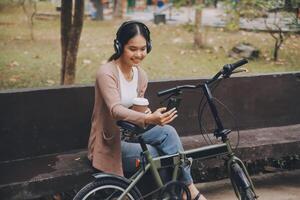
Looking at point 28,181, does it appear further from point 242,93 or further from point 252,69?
point 252,69

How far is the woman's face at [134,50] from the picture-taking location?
327 centimetres

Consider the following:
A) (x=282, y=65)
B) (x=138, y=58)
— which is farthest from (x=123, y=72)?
(x=282, y=65)

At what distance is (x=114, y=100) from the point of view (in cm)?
316

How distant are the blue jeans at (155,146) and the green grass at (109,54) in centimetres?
400

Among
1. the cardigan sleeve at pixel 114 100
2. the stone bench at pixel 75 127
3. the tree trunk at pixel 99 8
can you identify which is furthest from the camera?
the tree trunk at pixel 99 8

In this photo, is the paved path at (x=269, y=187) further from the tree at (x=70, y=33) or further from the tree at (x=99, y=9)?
the tree at (x=99, y=9)

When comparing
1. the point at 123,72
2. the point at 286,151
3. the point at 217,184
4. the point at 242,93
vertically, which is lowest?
the point at 217,184

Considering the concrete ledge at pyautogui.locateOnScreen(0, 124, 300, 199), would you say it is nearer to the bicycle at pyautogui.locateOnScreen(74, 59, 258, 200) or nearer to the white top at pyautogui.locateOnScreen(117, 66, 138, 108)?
the bicycle at pyautogui.locateOnScreen(74, 59, 258, 200)

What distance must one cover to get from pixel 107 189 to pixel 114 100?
24.0 inches

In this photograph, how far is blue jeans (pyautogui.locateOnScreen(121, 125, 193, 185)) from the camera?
3465 mm

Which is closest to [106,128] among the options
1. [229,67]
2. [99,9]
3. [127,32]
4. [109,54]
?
[127,32]

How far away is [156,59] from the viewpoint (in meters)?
10.1

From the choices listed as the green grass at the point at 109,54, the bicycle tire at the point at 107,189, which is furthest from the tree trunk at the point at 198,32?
the bicycle tire at the point at 107,189

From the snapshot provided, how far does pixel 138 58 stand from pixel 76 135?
1.25m
